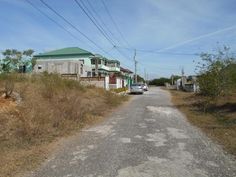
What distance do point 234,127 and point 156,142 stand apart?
4709mm

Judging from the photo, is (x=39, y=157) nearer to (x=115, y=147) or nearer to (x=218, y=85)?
(x=115, y=147)

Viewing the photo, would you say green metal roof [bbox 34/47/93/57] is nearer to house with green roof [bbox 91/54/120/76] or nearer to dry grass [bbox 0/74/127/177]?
house with green roof [bbox 91/54/120/76]

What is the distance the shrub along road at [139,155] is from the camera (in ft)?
22.6

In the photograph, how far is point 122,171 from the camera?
6887 millimetres

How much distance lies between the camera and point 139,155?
8.31 metres

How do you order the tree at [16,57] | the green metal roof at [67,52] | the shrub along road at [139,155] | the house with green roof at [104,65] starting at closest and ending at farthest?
1. the shrub along road at [139,155]
2. the tree at [16,57]
3. the house with green roof at [104,65]
4. the green metal roof at [67,52]

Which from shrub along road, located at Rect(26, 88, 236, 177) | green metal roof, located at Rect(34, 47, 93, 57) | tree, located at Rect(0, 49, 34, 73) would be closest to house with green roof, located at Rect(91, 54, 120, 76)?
green metal roof, located at Rect(34, 47, 93, 57)

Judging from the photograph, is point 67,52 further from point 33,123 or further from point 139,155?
point 139,155

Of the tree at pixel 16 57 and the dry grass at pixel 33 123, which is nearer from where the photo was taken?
the dry grass at pixel 33 123

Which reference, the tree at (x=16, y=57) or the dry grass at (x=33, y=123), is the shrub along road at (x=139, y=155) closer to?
the dry grass at (x=33, y=123)

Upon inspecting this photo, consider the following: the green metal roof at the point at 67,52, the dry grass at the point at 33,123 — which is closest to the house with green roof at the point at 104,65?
the green metal roof at the point at 67,52

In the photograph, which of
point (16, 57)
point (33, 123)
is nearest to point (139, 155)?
point (33, 123)

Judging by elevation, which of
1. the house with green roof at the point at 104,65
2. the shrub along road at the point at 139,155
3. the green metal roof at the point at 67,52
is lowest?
the shrub along road at the point at 139,155

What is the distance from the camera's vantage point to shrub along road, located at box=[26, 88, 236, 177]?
6.89 metres
